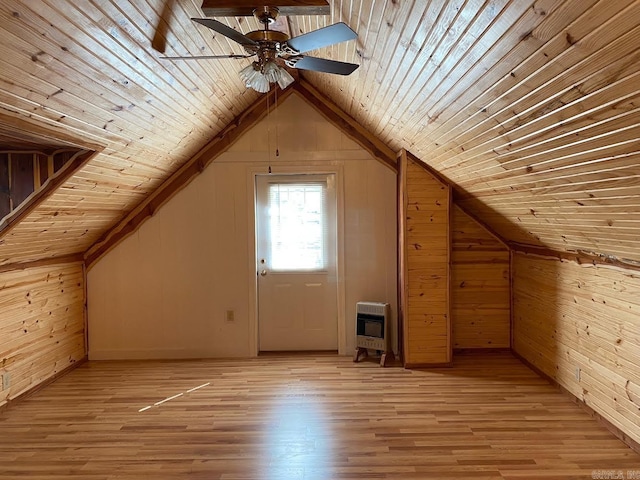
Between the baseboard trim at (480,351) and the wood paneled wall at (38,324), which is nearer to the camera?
the wood paneled wall at (38,324)

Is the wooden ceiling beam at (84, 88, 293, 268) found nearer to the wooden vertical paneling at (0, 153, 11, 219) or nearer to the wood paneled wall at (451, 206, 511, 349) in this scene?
the wooden vertical paneling at (0, 153, 11, 219)

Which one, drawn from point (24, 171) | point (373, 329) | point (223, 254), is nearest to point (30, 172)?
point (24, 171)

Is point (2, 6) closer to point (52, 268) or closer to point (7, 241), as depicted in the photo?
point (7, 241)

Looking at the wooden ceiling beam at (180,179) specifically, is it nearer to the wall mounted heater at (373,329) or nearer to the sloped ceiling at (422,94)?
the sloped ceiling at (422,94)

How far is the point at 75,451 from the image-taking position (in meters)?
2.67

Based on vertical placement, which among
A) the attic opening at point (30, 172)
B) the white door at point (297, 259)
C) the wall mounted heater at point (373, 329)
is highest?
the attic opening at point (30, 172)

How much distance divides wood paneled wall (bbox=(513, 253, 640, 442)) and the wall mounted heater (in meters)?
1.35

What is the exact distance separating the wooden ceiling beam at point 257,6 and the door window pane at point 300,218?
266 cm

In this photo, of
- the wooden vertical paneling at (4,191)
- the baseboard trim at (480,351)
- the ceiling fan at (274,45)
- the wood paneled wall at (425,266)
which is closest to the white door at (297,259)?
the wood paneled wall at (425,266)

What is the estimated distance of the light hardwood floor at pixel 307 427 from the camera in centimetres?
246

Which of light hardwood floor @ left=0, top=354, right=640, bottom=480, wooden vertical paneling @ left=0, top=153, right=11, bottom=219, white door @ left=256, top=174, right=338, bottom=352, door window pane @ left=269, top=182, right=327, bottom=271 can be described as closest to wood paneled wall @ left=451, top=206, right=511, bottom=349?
light hardwood floor @ left=0, top=354, right=640, bottom=480

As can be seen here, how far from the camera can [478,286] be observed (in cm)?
445

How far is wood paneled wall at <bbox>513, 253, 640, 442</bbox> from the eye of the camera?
105 inches

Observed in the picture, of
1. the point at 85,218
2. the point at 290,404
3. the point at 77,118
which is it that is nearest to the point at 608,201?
the point at 290,404
